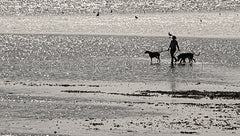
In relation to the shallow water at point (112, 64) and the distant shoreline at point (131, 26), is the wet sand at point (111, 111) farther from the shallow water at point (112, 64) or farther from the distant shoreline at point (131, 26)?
the distant shoreline at point (131, 26)

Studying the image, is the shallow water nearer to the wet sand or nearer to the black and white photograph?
the black and white photograph

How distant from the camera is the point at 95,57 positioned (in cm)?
5859

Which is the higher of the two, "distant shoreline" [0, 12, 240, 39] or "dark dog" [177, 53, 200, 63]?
"dark dog" [177, 53, 200, 63]

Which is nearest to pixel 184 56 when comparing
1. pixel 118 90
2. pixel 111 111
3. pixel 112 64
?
pixel 112 64

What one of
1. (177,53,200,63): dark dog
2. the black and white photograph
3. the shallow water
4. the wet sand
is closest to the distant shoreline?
the black and white photograph

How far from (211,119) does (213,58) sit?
3297cm

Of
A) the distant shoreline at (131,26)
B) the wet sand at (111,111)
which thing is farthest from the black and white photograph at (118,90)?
the distant shoreline at (131,26)

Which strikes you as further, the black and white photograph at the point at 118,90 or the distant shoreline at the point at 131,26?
the distant shoreline at the point at 131,26

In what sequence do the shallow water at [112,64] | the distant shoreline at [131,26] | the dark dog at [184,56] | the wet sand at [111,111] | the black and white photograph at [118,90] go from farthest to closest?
the distant shoreline at [131,26], the dark dog at [184,56], the shallow water at [112,64], the black and white photograph at [118,90], the wet sand at [111,111]

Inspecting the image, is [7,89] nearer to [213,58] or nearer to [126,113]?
[126,113]

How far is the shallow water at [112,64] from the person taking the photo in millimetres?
42125

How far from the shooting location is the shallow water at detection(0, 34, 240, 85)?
4212 cm

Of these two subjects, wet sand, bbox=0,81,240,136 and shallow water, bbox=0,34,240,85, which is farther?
shallow water, bbox=0,34,240,85

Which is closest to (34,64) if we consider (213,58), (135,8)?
(213,58)
